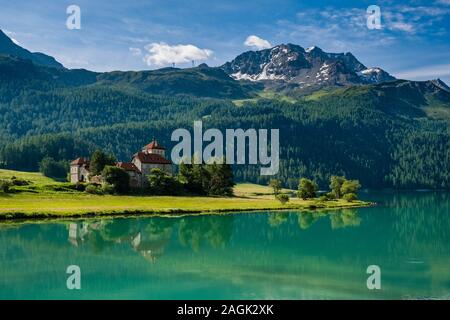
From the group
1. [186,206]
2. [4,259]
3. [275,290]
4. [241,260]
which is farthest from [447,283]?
[186,206]

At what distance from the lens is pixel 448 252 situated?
190ft

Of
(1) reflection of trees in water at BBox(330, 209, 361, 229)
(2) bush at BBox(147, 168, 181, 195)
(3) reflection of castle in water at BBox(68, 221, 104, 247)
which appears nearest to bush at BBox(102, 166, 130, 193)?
(2) bush at BBox(147, 168, 181, 195)

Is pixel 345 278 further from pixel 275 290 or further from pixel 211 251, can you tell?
pixel 211 251

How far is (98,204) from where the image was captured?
324 feet

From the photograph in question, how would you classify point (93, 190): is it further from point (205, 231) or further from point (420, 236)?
point (420, 236)

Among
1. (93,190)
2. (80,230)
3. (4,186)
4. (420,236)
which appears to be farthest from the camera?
(93,190)

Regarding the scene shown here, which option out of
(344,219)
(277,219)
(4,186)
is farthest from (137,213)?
(344,219)

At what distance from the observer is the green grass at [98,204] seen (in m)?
84.2

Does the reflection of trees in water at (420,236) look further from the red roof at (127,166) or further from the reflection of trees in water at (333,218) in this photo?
the red roof at (127,166)

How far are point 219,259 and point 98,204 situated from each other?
5372cm

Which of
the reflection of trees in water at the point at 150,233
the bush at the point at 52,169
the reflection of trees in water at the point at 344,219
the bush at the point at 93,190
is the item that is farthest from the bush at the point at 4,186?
the bush at the point at 52,169
